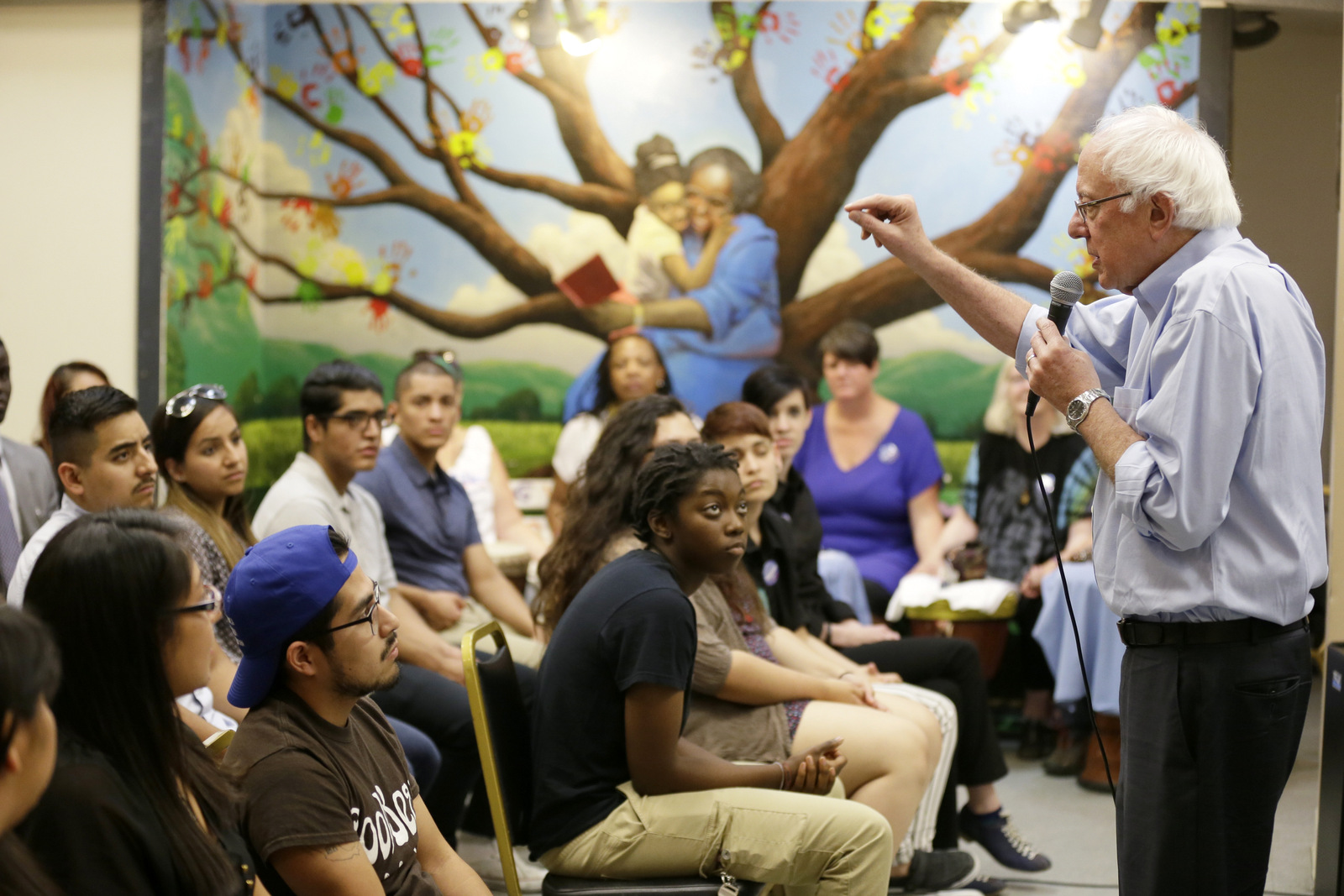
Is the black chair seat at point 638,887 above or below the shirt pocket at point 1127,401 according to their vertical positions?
below

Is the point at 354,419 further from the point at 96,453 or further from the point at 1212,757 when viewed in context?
the point at 1212,757

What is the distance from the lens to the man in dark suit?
3.11m

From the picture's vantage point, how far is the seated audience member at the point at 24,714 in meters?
1.01

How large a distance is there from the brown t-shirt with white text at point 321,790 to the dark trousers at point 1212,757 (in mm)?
1004

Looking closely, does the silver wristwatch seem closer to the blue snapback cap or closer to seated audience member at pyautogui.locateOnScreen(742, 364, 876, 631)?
the blue snapback cap

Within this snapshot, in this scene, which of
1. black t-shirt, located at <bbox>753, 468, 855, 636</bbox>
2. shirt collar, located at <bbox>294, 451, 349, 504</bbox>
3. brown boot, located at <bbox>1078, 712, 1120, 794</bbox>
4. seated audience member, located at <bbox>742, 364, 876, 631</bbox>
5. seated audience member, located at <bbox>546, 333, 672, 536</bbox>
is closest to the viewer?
shirt collar, located at <bbox>294, 451, 349, 504</bbox>

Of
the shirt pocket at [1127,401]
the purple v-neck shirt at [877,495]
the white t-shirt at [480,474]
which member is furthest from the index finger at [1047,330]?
the white t-shirt at [480,474]

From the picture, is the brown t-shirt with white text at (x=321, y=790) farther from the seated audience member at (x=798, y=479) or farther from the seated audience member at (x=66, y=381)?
the seated audience member at (x=66, y=381)

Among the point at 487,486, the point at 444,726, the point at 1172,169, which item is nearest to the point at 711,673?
the point at 444,726

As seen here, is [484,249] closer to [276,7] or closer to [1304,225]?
[276,7]

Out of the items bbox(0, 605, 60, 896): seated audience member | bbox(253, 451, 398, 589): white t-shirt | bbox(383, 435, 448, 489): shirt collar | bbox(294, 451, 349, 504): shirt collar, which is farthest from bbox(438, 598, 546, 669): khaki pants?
bbox(0, 605, 60, 896): seated audience member

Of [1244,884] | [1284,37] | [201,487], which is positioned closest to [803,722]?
[1244,884]

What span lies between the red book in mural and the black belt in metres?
3.95

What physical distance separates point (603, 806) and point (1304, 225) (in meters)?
4.00
